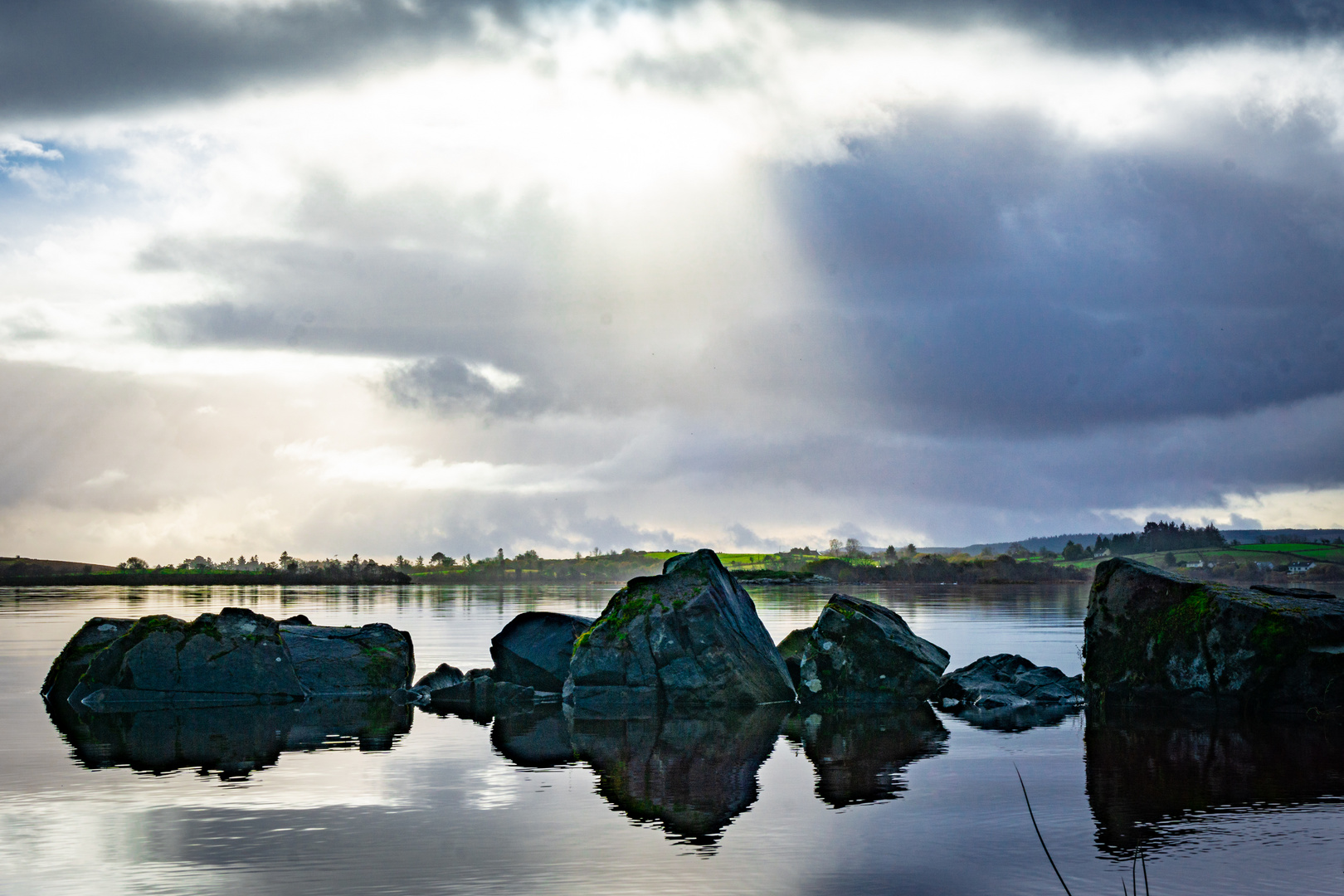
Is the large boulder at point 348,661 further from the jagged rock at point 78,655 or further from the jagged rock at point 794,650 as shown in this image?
the jagged rock at point 794,650

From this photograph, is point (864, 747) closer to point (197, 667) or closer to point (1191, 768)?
point (1191, 768)

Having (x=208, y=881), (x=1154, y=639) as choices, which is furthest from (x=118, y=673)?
(x=1154, y=639)

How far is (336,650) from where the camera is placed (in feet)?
120

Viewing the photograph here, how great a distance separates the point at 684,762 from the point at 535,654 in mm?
13830

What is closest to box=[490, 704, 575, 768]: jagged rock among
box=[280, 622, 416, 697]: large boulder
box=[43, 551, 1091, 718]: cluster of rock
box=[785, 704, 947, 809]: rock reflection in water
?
box=[43, 551, 1091, 718]: cluster of rock

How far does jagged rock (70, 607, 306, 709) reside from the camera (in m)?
32.3

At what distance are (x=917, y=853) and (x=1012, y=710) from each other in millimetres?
17594

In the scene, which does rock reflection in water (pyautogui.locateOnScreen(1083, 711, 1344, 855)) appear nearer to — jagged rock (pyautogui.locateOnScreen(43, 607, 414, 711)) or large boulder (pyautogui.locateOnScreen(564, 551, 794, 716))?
large boulder (pyautogui.locateOnScreen(564, 551, 794, 716))

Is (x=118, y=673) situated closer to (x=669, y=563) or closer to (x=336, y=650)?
(x=336, y=650)

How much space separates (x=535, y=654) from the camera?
119 feet

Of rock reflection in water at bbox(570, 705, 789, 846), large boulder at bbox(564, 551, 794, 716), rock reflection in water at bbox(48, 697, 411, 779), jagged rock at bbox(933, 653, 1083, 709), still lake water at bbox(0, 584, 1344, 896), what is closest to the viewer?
still lake water at bbox(0, 584, 1344, 896)

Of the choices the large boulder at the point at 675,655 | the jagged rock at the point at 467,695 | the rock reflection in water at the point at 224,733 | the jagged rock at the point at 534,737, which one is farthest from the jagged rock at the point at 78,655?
the large boulder at the point at 675,655

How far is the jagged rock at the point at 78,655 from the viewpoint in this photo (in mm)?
33125

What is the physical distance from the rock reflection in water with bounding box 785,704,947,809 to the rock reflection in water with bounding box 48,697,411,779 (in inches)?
370
